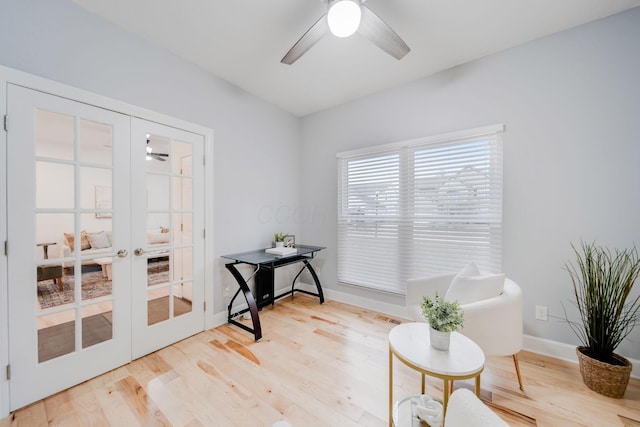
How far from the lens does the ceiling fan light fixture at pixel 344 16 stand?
4.69 ft

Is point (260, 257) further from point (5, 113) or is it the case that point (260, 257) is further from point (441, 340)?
point (5, 113)

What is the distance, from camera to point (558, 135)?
203cm

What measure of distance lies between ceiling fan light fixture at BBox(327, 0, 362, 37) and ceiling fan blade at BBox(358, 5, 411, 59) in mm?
82

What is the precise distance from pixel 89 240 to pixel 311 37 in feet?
7.14

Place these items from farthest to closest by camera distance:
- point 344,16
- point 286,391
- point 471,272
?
point 471,272 < point 286,391 < point 344,16

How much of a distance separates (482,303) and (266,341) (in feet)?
6.00

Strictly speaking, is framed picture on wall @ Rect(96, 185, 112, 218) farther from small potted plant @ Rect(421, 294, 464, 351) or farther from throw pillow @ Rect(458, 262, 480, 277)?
throw pillow @ Rect(458, 262, 480, 277)

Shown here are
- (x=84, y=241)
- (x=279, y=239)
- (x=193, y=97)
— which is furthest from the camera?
(x=279, y=239)

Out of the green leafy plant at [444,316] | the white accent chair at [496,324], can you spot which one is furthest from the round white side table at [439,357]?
the white accent chair at [496,324]

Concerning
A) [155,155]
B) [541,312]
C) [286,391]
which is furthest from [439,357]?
[155,155]

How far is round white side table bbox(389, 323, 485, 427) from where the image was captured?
110cm

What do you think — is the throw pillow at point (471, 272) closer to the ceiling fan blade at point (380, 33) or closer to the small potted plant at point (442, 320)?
the small potted plant at point (442, 320)

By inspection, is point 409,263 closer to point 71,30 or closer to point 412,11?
point 412,11

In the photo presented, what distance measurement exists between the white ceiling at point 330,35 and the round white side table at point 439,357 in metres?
2.19
